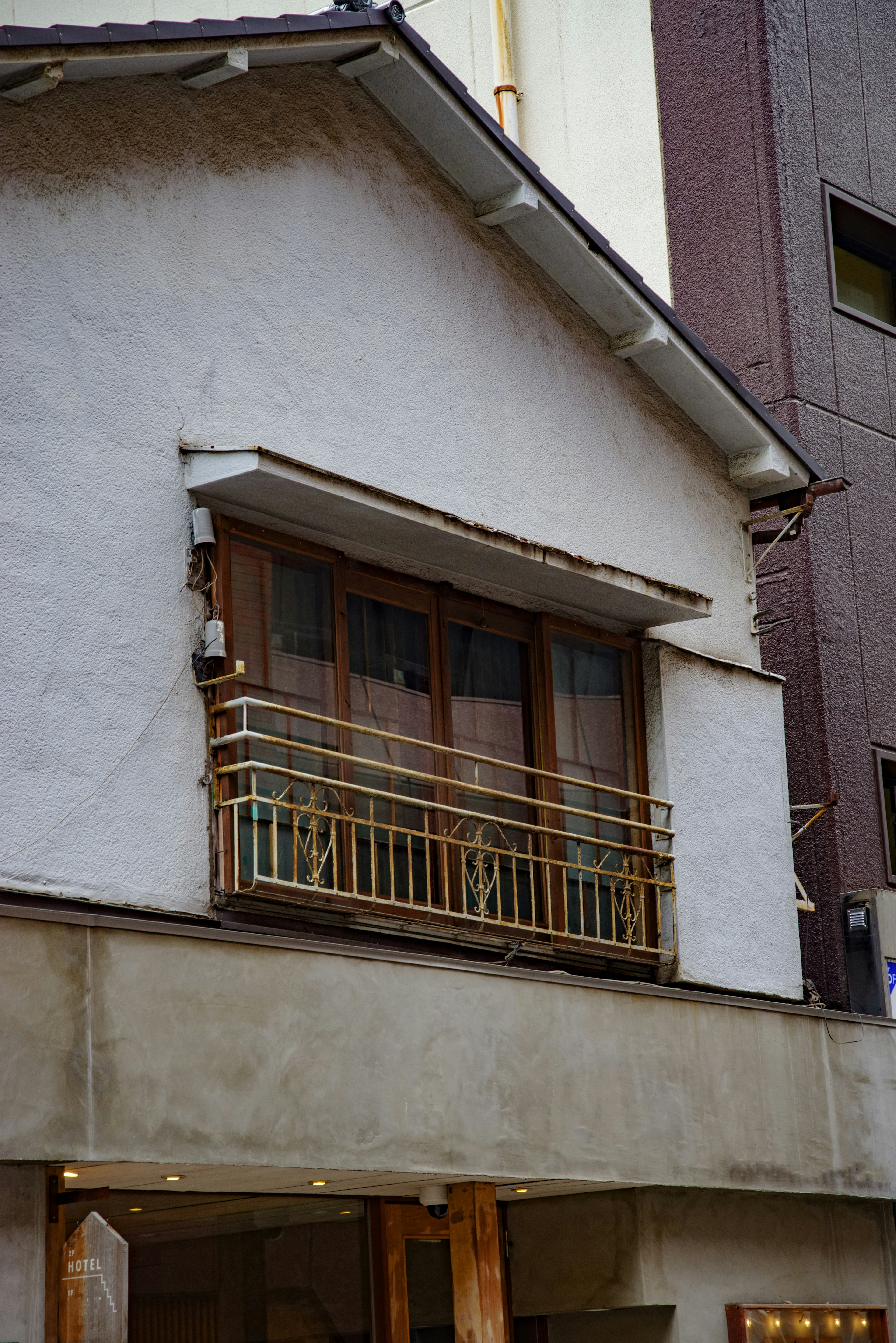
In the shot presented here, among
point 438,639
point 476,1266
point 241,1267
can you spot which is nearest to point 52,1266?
point 241,1267

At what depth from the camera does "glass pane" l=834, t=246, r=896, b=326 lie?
1525 cm

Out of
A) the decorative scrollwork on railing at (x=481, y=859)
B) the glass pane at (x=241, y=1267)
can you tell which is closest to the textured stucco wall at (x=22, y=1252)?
the glass pane at (x=241, y=1267)

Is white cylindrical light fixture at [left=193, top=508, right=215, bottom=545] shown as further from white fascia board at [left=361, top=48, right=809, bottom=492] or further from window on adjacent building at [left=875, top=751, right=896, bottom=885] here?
window on adjacent building at [left=875, top=751, right=896, bottom=885]

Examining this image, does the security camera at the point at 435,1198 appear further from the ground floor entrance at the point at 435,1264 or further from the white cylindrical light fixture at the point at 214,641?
the white cylindrical light fixture at the point at 214,641

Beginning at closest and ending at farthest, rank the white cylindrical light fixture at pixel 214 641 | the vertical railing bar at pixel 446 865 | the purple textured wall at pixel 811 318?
the white cylindrical light fixture at pixel 214 641
the vertical railing bar at pixel 446 865
the purple textured wall at pixel 811 318

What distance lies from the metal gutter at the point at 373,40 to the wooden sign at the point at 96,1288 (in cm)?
560

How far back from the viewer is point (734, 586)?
13.0 metres

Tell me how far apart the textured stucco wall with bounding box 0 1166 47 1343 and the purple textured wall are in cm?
701

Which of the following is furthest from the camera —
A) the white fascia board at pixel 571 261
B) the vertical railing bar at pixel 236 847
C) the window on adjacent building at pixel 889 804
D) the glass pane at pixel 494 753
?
the window on adjacent building at pixel 889 804

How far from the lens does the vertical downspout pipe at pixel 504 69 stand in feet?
56.5

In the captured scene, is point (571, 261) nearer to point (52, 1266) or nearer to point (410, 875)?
point (410, 875)

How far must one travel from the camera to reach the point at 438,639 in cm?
1088

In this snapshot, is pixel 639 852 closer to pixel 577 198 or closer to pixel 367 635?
pixel 367 635

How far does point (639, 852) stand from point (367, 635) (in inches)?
91.1
